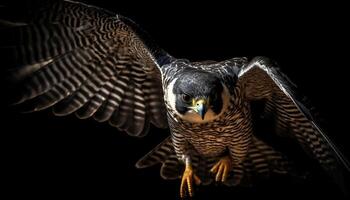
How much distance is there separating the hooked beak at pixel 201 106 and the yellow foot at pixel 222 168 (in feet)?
1.73

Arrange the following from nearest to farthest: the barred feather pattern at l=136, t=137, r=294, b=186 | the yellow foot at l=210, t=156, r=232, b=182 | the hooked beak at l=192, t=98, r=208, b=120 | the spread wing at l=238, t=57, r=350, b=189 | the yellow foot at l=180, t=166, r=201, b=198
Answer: the hooked beak at l=192, t=98, r=208, b=120, the spread wing at l=238, t=57, r=350, b=189, the yellow foot at l=180, t=166, r=201, b=198, the yellow foot at l=210, t=156, r=232, b=182, the barred feather pattern at l=136, t=137, r=294, b=186

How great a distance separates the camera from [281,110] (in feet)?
9.59

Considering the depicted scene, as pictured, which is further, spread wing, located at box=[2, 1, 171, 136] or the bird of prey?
spread wing, located at box=[2, 1, 171, 136]

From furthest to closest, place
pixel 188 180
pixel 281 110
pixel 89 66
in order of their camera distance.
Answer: pixel 89 66 → pixel 281 110 → pixel 188 180

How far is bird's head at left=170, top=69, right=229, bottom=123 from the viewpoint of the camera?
2506 millimetres

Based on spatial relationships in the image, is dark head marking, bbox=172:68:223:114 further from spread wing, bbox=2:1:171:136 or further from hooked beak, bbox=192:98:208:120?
spread wing, bbox=2:1:171:136

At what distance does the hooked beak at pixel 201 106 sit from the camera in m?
2.47

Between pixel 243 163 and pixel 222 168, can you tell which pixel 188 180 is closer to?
pixel 222 168

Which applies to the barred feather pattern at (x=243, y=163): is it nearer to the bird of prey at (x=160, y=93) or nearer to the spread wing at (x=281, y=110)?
the bird of prey at (x=160, y=93)

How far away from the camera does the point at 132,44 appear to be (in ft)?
9.64

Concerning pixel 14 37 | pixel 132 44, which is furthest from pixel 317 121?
pixel 14 37

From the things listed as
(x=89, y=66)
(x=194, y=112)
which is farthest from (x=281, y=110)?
(x=89, y=66)

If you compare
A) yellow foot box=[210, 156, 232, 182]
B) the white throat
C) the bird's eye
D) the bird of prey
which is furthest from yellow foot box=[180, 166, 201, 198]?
the bird's eye

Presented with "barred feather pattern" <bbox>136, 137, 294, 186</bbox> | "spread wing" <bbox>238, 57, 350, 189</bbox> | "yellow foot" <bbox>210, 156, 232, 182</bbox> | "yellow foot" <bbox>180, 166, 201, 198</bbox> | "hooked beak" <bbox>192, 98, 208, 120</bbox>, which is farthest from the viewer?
"barred feather pattern" <bbox>136, 137, 294, 186</bbox>
